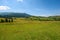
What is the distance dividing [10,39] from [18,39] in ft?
4.90

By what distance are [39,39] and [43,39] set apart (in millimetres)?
736

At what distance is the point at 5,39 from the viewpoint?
21.9 meters

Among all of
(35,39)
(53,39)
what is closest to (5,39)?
(35,39)

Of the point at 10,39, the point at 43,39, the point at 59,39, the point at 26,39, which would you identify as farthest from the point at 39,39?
the point at 10,39

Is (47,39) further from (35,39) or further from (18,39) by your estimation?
(18,39)

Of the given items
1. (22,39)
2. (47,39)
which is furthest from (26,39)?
(47,39)

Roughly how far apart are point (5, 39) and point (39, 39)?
629 centimetres

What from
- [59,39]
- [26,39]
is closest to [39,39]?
[26,39]

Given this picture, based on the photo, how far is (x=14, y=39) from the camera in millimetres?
22062

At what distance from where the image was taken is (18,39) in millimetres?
22047

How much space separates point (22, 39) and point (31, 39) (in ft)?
5.52

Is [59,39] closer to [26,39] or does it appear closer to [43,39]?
[43,39]

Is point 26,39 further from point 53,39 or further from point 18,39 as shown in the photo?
point 53,39

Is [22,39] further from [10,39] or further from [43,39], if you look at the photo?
[43,39]
